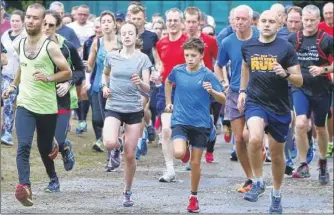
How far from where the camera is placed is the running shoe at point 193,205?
1164cm

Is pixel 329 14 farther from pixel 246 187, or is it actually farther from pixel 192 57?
pixel 192 57

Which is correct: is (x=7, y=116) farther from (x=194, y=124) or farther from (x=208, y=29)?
(x=194, y=124)

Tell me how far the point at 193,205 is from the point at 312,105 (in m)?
3.54

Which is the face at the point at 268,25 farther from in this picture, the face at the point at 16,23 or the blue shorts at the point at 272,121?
the face at the point at 16,23

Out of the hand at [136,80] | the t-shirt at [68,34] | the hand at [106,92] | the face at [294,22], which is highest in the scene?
the face at [294,22]

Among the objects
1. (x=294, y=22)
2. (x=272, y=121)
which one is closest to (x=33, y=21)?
(x=272, y=121)

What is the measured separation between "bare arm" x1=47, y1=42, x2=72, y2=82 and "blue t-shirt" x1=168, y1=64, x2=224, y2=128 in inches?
48.0

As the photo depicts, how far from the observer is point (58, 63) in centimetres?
1202

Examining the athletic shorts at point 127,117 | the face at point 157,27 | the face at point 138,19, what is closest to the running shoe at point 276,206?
the athletic shorts at point 127,117

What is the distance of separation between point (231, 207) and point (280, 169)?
0.65m

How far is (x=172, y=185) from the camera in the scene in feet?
45.2

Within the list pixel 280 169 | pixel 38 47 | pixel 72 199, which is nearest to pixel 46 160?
pixel 72 199

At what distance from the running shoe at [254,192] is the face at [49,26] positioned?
294 centimetres

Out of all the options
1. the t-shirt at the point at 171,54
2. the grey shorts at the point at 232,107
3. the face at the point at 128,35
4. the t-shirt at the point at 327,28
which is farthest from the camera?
the t-shirt at the point at 327,28
